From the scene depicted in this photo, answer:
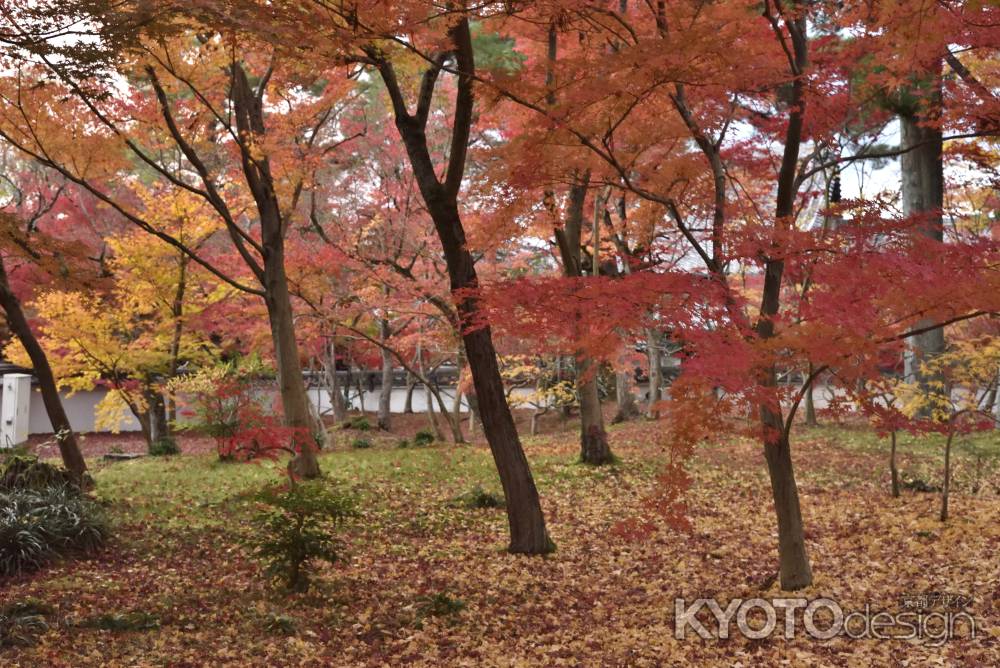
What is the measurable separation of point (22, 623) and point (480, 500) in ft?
17.3

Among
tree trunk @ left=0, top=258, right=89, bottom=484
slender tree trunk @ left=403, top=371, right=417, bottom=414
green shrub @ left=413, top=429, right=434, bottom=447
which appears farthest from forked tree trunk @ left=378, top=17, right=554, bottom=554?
slender tree trunk @ left=403, top=371, right=417, bottom=414

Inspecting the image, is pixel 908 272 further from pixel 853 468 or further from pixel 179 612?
pixel 853 468

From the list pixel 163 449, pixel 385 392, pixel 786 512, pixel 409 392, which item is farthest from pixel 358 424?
pixel 786 512

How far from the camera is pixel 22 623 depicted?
5305 millimetres

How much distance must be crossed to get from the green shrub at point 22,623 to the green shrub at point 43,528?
1.12 m

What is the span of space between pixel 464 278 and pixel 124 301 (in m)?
11.9

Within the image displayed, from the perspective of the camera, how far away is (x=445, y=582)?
6883 mm

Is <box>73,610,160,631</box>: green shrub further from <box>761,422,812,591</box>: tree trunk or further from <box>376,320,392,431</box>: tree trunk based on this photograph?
<box>376,320,392,431</box>: tree trunk

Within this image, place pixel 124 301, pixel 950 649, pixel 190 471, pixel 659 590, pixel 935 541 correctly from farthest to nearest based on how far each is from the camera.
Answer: pixel 124 301
pixel 190 471
pixel 935 541
pixel 659 590
pixel 950 649

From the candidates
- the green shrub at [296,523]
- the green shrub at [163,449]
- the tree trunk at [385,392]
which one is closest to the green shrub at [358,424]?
the tree trunk at [385,392]

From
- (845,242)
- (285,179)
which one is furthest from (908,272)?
(285,179)

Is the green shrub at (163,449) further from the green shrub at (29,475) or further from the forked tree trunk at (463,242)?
the forked tree trunk at (463,242)

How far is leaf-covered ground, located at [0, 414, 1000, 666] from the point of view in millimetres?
5195

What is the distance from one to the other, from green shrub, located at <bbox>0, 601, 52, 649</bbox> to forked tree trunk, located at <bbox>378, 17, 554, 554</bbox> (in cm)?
370
